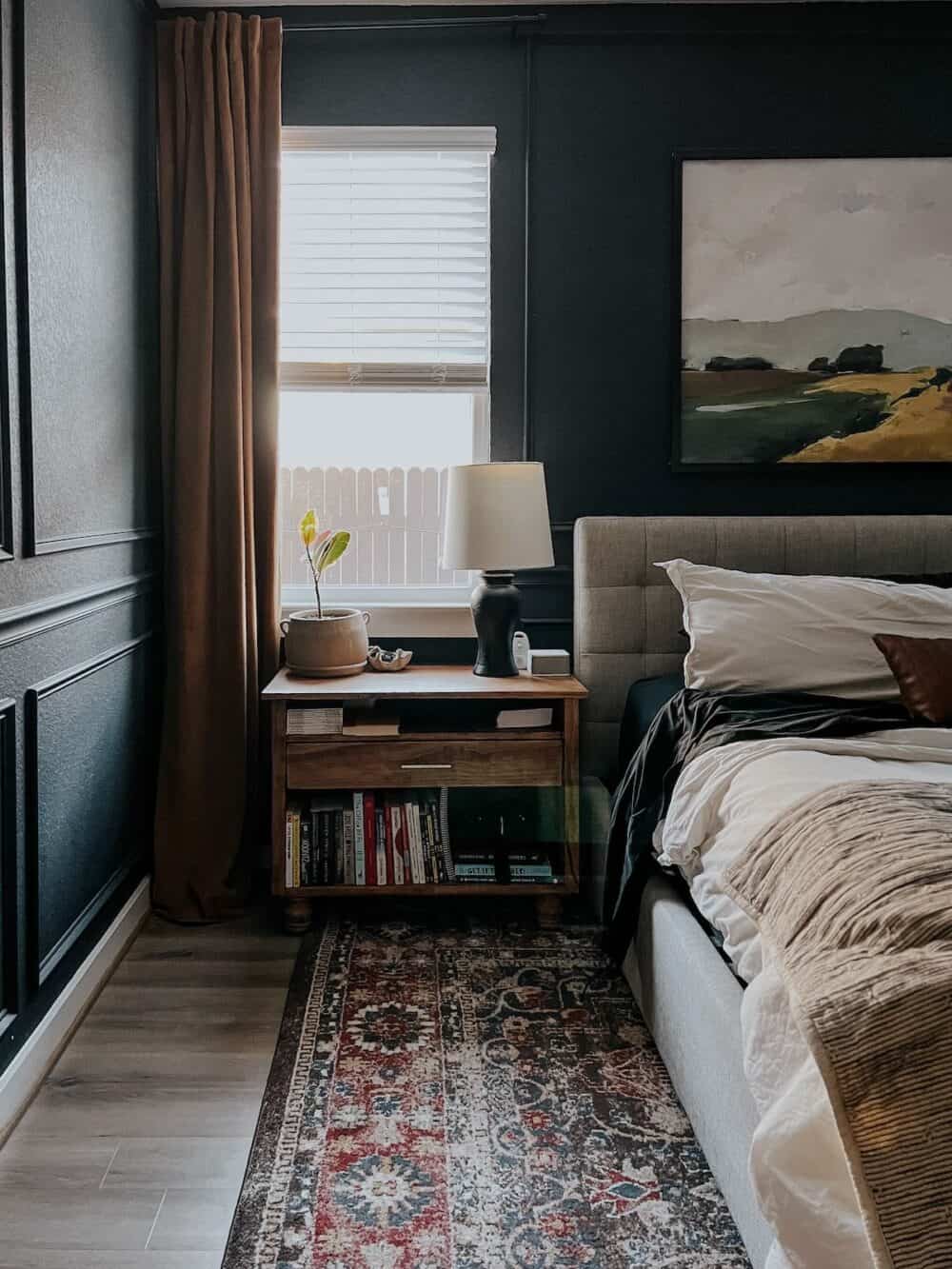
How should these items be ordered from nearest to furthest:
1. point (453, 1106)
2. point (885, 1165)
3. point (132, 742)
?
1. point (885, 1165)
2. point (453, 1106)
3. point (132, 742)

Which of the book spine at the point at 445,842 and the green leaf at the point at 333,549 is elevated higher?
the green leaf at the point at 333,549

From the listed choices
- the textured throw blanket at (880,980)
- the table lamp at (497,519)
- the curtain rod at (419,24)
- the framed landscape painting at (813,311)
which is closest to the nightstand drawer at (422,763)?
the table lamp at (497,519)

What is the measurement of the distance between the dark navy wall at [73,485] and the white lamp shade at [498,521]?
0.90 metres

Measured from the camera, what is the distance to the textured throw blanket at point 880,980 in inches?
42.3

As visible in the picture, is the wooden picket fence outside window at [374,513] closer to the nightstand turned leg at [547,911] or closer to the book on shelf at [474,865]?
the book on shelf at [474,865]

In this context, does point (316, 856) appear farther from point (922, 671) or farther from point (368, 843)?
point (922, 671)

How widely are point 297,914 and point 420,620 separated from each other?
0.95 m

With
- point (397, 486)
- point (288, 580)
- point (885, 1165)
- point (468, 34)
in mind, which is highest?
point (468, 34)

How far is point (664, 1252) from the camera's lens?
1.68 meters

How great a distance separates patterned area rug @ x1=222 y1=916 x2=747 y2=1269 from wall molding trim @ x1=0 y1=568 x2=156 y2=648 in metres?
1.01

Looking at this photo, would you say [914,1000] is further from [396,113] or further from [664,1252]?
[396,113]

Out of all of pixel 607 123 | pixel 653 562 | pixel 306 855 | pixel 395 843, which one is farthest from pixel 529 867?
pixel 607 123

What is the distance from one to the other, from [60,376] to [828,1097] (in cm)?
203

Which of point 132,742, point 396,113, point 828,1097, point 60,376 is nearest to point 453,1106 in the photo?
point 828,1097
